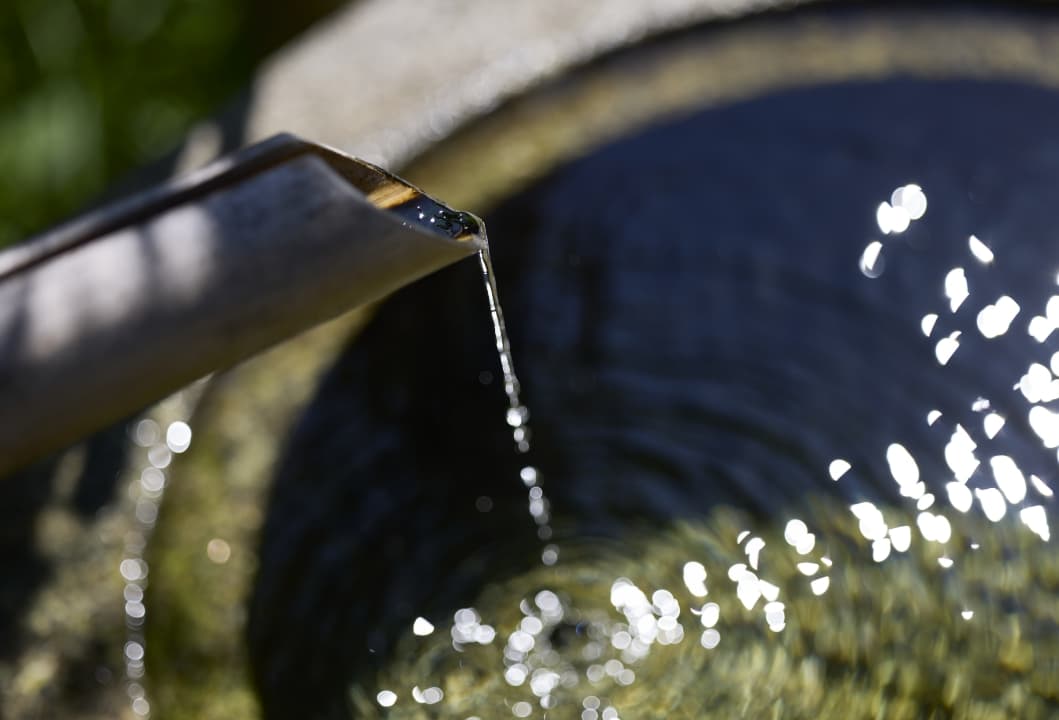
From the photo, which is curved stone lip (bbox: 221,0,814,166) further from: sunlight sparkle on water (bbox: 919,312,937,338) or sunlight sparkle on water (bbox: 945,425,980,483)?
sunlight sparkle on water (bbox: 945,425,980,483)

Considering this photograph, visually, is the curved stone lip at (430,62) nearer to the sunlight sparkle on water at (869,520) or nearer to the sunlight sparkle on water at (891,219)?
the sunlight sparkle on water at (891,219)

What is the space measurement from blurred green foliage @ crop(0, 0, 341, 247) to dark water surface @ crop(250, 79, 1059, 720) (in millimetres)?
1895

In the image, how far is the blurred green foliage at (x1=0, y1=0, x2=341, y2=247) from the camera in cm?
404

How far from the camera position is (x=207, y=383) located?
2.68m

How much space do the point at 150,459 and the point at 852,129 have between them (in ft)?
5.87

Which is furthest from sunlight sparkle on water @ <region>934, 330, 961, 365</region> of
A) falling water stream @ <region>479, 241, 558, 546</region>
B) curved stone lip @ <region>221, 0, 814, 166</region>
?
curved stone lip @ <region>221, 0, 814, 166</region>

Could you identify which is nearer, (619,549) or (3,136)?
(619,549)

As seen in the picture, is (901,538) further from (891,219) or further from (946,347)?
(891,219)

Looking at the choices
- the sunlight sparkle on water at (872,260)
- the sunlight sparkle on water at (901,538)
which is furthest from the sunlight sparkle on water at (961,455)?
the sunlight sparkle on water at (872,260)

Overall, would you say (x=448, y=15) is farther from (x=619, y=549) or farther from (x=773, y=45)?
(x=619, y=549)

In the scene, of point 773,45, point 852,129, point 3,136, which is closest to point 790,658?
point 852,129

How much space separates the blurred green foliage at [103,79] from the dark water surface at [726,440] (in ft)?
6.22

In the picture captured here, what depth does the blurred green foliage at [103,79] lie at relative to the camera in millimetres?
4039

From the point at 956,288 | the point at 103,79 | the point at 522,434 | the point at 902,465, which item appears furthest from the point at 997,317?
the point at 103,79
